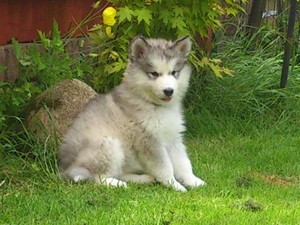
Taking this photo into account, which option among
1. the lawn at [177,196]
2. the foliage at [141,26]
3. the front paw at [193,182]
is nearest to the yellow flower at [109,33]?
the foliage at [141,26]

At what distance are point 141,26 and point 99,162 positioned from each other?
2.09 metres

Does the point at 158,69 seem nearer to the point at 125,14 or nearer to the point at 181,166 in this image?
the point at 181,166

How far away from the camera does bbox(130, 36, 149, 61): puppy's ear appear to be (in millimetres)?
5934

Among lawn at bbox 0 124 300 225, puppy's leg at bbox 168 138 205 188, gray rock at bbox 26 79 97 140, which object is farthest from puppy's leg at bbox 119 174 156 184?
gray rock at bbox 26 79 97 140

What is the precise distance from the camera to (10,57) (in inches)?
296

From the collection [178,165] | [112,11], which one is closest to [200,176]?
[178,165]

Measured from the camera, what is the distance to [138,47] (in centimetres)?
598

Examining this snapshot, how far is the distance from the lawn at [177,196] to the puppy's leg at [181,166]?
15cm

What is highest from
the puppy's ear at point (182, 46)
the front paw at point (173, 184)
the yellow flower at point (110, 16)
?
the puppy's ear at point (182, 46)

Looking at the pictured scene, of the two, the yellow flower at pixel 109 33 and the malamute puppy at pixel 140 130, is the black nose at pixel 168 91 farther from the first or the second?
the yellow flower at pixel 109 33

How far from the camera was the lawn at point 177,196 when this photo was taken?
192 inches

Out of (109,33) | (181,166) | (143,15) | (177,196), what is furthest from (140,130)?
(109,33)

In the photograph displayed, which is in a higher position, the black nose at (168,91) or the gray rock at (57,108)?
the black nose at (168,91)

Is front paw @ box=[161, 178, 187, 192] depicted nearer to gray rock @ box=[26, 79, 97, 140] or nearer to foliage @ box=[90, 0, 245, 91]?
gray rock @ box=[26, 79, 97, 140]
